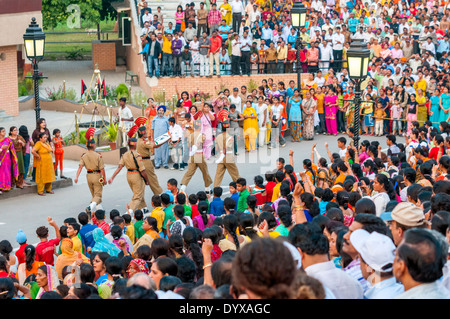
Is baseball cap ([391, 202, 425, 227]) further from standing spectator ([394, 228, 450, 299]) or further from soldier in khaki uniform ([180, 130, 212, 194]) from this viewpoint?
soldier in khaki uniform ([180, 130, 212, 194])

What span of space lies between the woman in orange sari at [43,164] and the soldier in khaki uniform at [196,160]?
9.67 feet

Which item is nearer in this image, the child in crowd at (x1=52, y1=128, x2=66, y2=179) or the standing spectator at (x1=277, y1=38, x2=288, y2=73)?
the child in crowd at (x1=52, y1=128, x2=66, y2=179)

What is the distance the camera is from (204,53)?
25781mm

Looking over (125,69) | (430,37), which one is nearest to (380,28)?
(430,37)

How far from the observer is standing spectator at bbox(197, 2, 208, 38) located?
2708cm

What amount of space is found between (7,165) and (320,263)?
1152 cm

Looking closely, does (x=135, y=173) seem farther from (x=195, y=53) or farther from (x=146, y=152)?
(x=195, y=53)

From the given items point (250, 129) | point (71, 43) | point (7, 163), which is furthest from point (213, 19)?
point (71, 43)

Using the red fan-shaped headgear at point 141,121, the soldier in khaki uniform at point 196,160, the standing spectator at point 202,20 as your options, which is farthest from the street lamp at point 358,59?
the standing spectator at point 202,20

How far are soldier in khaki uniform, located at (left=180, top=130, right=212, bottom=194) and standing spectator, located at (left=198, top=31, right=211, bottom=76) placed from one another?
8999 millimetres

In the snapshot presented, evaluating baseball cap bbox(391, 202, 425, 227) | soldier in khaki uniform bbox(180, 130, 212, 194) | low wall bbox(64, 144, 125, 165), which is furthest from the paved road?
baseball cap bbox(391, 202, 425, 227)

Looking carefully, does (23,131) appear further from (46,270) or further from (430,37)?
(430,37)

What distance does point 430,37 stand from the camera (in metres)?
27.5

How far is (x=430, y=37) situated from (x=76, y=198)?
15820 mm
